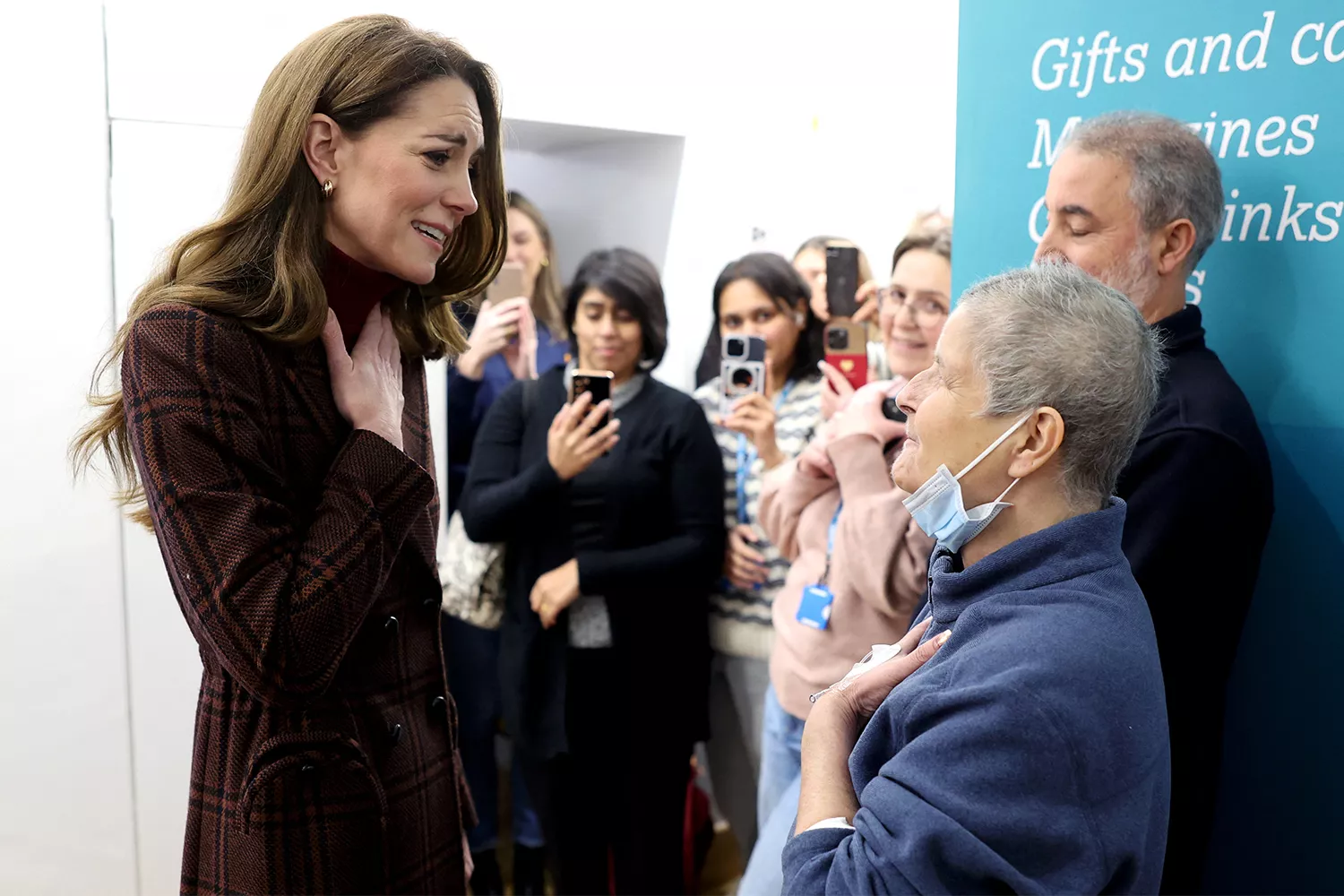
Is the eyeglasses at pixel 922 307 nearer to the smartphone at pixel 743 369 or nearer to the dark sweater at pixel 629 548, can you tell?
the smartphone at pixel 743 369

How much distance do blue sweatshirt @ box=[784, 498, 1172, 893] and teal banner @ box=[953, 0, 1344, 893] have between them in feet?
2.01

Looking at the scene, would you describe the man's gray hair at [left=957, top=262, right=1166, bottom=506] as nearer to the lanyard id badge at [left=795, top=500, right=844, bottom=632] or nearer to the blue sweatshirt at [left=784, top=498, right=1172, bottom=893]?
the blue sweatshirt at [left=784, top=498, right=1172, bottom=893]

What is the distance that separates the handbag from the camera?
2.89m

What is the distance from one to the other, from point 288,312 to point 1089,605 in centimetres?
99

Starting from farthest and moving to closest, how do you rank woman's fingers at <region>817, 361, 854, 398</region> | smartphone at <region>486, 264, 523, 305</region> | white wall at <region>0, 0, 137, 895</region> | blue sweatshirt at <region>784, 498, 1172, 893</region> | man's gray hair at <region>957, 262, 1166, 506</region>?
smartphone at <region>486, 264, 523, 305</region> < woman's fingers at <region>817, 361, 854, 398</region> < white wall at <region>0, 0, 137, 895</region> < man's gray hair at <region>957, 262, 1166, 506</region> < blue sweatshirt at <region>784, 498, 1172, 893</region>

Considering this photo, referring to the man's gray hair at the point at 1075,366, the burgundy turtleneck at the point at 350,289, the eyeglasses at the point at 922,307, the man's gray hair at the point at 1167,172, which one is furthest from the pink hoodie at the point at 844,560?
the burgundy turtleneck at the point at 350,289

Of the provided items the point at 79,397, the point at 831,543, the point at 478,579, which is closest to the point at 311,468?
the point at 831,543

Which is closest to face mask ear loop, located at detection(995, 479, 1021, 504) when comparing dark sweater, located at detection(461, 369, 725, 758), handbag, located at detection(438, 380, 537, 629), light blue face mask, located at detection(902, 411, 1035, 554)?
light blue face mask, located at detection(902, 411, 1035, 554)

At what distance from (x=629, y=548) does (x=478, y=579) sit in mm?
420

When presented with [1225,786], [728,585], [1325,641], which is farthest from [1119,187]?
[728,585]

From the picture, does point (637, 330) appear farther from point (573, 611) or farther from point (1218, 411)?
point (1218, 411)

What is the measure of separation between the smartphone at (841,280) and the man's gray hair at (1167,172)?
1.03 m

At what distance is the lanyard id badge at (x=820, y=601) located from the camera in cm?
229

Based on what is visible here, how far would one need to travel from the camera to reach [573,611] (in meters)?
2.80
